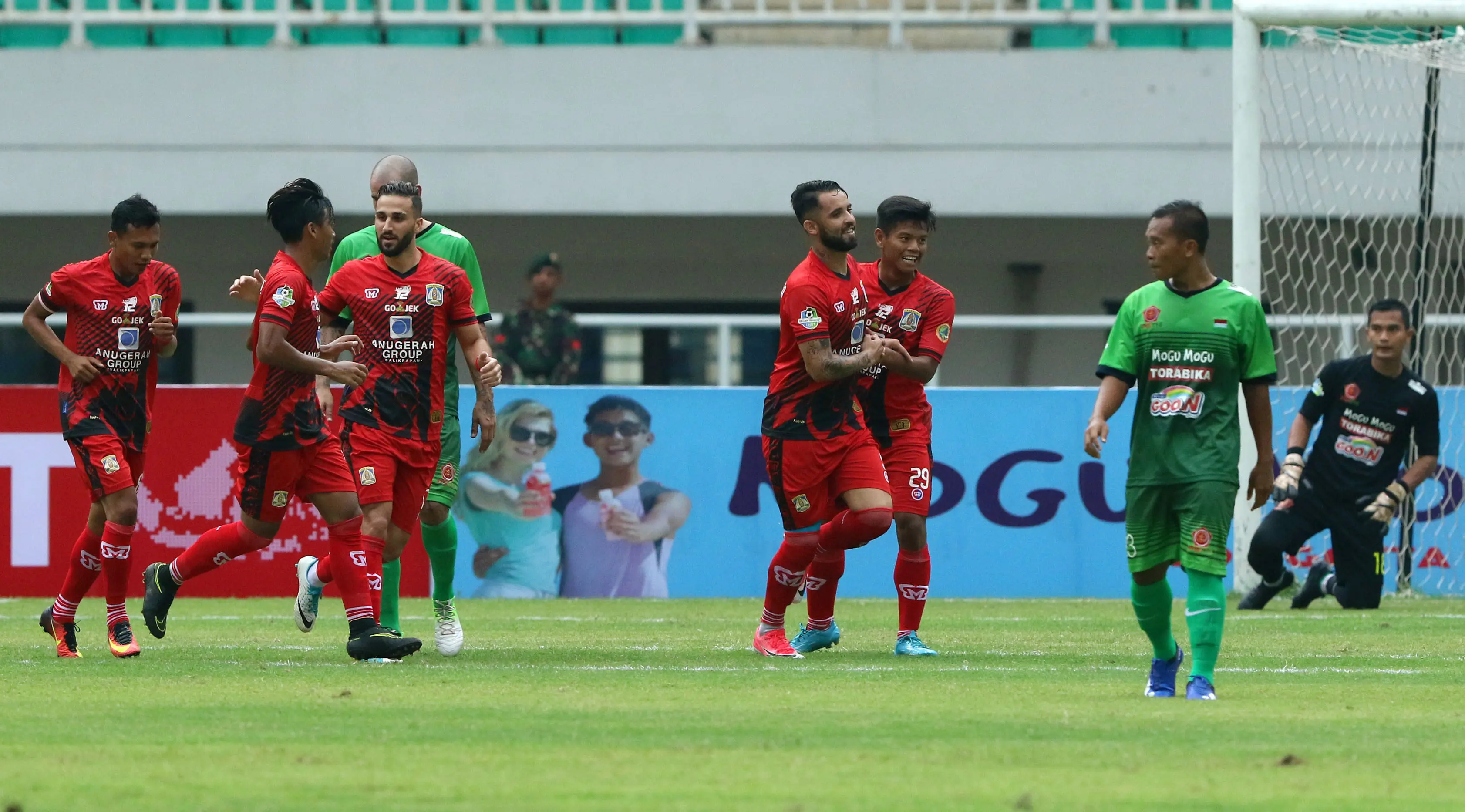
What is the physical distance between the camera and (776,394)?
880cm

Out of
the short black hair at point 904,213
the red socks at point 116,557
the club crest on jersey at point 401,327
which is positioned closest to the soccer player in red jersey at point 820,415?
the short black hair at point 904,213

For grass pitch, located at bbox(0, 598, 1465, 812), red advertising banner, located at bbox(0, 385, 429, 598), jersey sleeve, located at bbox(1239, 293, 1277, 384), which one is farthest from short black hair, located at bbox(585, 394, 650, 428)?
jersey sleeve, located at bbox(1239, 293, 1277, 384)

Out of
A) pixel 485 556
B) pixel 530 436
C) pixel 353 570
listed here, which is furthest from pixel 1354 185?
pixel 353 570

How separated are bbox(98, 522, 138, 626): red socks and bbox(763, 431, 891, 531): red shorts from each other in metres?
2.88

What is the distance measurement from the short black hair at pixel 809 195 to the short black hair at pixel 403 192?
→ 1.55 m

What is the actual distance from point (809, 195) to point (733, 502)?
535 cm

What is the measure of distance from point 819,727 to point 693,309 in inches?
552

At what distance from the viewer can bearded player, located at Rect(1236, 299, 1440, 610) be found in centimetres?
1234

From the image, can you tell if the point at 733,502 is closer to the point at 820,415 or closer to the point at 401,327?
the point at 820,415

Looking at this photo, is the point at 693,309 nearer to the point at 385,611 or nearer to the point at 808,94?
the point at 808,94

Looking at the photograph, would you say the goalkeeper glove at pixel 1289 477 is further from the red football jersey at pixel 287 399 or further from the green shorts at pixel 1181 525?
the red football jersey at pixel 287 399

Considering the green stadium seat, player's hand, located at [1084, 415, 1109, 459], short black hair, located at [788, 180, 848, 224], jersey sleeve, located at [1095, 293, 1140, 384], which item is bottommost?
player's hand, located at [1084, 415, 1109, 459]

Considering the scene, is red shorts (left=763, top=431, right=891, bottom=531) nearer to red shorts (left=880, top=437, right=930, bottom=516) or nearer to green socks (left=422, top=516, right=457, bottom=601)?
red shorts (left=880, top=437, right=930, bottom=516)

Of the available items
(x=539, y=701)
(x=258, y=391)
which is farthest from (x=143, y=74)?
(x=539, y=701)
